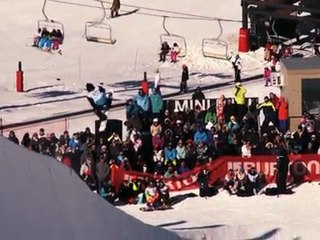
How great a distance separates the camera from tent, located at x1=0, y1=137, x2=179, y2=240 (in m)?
11.4

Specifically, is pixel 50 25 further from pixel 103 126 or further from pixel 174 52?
pixel 103 126

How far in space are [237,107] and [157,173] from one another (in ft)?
9.05

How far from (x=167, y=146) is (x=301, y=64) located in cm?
416

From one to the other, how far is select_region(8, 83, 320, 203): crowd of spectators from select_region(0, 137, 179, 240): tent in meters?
6.32

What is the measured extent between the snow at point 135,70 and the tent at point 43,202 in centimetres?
516

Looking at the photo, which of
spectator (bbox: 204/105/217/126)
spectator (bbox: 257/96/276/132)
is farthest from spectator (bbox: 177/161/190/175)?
spectator (bbox: 257/96/276/132)

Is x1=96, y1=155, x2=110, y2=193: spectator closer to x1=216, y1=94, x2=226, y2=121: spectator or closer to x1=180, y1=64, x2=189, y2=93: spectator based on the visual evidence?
x1=216, y1=94, x2=226, y2=121: spectator

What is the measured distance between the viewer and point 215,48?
3319cm

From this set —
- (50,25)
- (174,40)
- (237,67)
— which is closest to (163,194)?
(237,67)

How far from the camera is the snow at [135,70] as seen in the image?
795 inches

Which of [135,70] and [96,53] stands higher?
[96,53]

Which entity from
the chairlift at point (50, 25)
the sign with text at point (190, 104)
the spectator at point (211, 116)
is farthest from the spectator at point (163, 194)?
the chairlift at point (50, 25)

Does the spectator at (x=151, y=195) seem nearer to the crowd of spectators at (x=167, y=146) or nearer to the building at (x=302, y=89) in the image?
the crowd of spectators at (x=167, y=146)

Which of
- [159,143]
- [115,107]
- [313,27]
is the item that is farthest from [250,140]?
[313,27]
